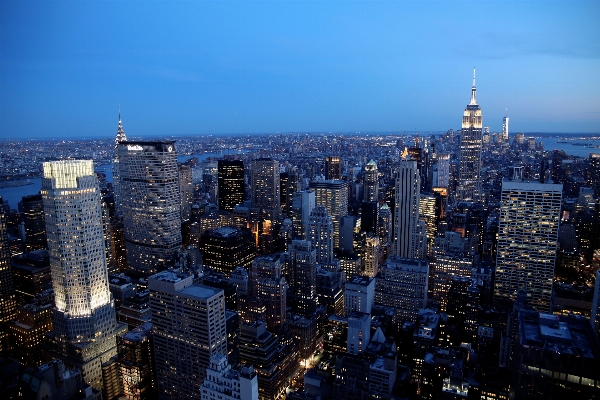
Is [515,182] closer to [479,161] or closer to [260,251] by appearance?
[260,251]

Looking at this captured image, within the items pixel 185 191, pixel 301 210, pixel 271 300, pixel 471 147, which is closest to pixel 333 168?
pixel 471 147

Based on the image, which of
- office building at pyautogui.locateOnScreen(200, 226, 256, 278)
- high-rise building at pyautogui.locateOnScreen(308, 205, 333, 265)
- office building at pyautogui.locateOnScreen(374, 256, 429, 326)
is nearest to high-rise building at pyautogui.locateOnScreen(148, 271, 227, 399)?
office building at pyautogui.locateOnScreen(374, 256, 429, 326)

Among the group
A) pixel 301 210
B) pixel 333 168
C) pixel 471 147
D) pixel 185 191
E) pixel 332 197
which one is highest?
pixel 471 147

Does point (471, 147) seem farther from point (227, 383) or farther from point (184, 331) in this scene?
point (227, 383)

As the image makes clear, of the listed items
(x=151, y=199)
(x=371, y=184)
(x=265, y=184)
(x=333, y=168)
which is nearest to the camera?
(x=151, y=199)

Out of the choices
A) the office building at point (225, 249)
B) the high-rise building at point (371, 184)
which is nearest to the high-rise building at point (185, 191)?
the office building at point (225, 249)

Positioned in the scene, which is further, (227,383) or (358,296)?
(358,296)
